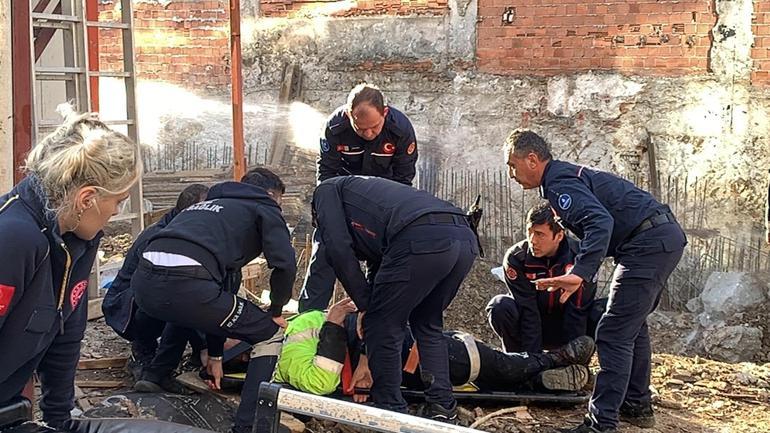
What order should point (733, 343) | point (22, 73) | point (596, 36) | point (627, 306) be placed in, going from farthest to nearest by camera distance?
point (596, 36) → point (733, 343) → point (22, 73) → point (627, 306)

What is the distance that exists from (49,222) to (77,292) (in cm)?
39

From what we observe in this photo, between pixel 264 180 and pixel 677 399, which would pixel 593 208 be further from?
pixel 677 399

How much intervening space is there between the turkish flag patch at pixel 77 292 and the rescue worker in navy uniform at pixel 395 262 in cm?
158

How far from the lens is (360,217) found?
4293 mm

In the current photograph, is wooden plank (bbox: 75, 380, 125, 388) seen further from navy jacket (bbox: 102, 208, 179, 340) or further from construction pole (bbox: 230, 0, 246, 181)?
construction pole (bbox: 230, 0, 246, 181)

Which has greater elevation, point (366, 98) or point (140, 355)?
point (366, 98)

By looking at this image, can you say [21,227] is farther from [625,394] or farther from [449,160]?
[449,160]

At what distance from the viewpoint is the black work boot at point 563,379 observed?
4934mm

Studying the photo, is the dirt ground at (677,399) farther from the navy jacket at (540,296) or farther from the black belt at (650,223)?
the black belt at (650,223)

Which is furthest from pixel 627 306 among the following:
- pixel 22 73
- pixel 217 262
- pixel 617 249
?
pixel 22 73

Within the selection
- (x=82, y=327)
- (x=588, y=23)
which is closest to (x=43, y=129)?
(x=82, y=327)

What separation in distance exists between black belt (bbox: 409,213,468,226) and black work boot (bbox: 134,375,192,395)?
165cm

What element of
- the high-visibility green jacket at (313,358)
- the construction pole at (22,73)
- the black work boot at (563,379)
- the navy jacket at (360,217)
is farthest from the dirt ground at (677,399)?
the construction pole at (22,73)

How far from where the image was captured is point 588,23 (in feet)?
27.7
